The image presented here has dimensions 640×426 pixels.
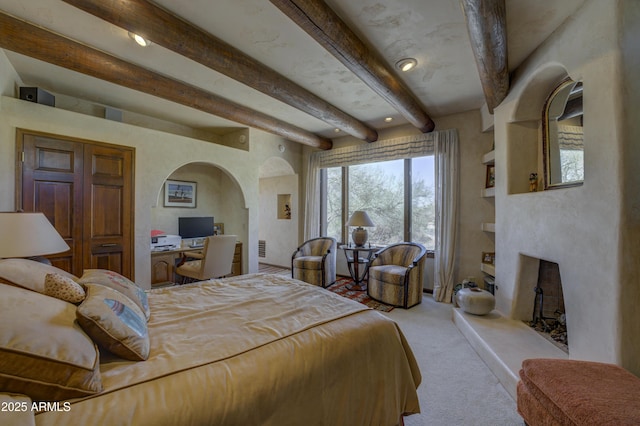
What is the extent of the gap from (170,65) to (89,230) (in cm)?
212

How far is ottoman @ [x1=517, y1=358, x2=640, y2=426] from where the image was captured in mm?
1097

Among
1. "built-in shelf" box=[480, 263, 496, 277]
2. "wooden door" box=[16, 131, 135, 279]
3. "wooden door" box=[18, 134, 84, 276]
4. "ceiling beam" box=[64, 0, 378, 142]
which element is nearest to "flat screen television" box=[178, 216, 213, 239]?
"wooden door" box=[16, 131, 135, 279]

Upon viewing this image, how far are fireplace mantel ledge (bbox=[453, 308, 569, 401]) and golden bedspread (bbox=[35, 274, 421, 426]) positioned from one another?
36.2 inches

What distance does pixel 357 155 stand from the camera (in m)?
5.07

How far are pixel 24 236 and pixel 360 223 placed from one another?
12.4ft

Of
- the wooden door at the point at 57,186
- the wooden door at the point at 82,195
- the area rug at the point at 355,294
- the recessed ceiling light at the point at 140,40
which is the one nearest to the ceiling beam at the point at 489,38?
the recessed ceiling light at the point at 140,40

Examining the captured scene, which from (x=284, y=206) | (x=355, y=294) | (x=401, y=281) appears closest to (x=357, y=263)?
(x=355, y=294)

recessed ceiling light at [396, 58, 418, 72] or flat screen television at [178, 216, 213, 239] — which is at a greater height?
recessed ceiling light at [396, 58, 418, 72]

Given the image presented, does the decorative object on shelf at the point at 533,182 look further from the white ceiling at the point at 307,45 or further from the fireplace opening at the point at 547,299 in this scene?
the white ceiling at the point at 307,45

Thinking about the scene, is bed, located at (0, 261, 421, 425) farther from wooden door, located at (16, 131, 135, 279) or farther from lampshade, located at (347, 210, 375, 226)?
lampshade, located at (347, 210, 375, 226)

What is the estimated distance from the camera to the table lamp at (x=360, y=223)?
4.47 m

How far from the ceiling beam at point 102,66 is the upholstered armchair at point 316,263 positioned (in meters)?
2.38

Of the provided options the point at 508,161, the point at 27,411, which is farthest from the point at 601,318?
the point at 27,411

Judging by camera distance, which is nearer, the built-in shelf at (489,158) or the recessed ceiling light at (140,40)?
the recessed ceiling light at (140,40)
